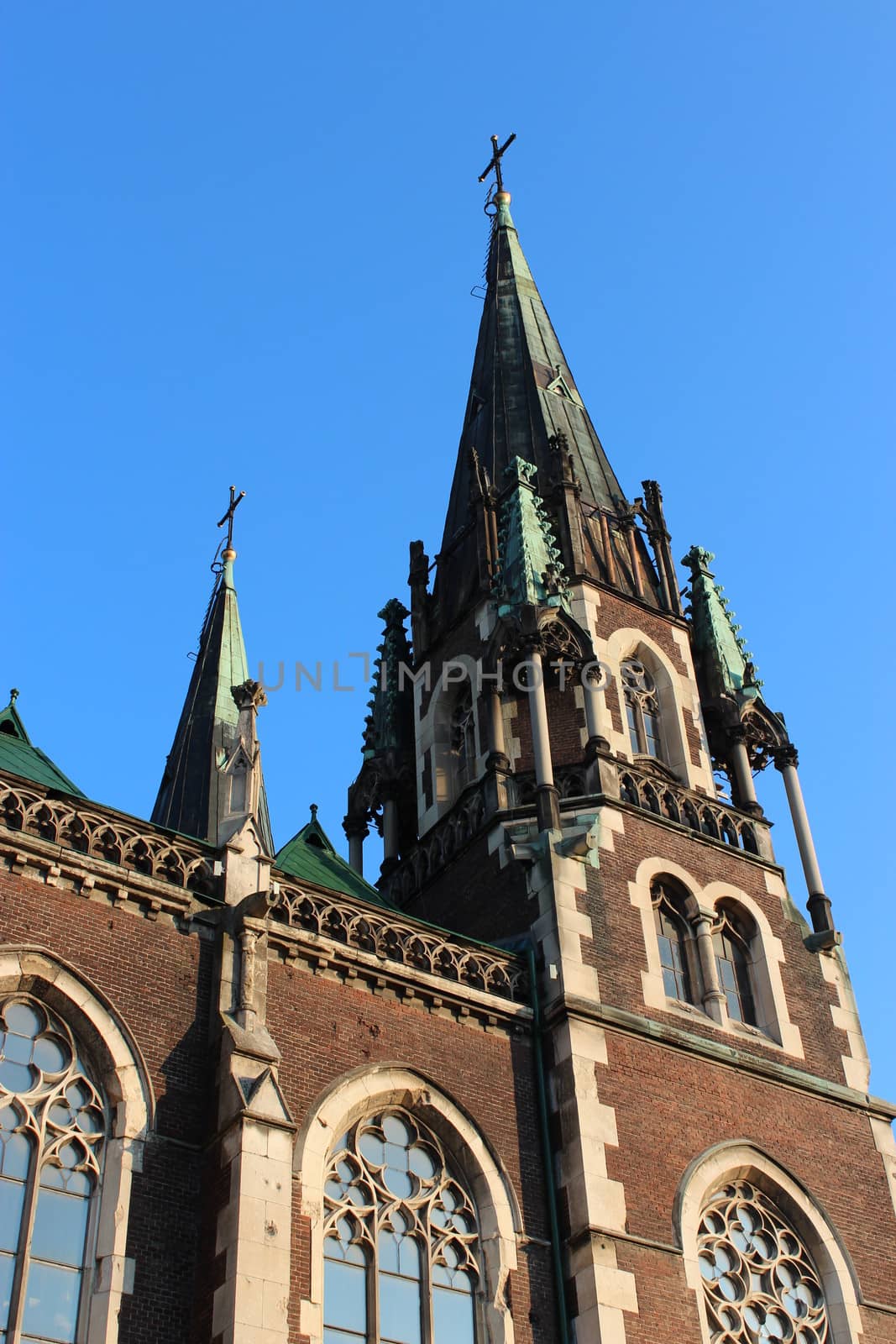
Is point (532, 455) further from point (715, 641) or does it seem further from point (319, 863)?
point (319, 863)

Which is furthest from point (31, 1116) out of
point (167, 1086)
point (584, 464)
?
point (584, 464)

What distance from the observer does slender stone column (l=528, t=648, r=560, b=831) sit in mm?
24109

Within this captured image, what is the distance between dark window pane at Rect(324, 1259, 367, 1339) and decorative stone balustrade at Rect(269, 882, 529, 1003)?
12.6 ft

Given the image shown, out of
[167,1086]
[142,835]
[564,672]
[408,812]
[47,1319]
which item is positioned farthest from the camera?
[408,812]

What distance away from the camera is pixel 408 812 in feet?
97.7

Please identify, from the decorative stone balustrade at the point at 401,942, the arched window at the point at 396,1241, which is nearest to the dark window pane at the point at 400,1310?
the arched window at the point at 396,1241

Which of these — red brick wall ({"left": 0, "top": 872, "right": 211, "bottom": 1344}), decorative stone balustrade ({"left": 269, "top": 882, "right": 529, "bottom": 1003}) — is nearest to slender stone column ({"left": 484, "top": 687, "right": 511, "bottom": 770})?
decorative stone balustrade ({"left": 269, "top": 882, "right": 529, "bottom": 1003})

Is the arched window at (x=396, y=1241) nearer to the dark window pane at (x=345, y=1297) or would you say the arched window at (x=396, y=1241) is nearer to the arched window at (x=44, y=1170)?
the dark window pane at (x=345, y=1297)

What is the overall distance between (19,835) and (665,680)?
1297cm

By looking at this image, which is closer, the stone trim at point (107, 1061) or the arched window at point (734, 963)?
the stone trim at point (107, 1061)

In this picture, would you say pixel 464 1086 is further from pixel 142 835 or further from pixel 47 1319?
pixel 47 1319

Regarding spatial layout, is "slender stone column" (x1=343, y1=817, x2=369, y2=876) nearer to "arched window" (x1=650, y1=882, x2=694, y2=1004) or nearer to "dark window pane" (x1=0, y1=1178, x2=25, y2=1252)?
"arched window" (x1=650, y1=882, x2=694, y2=1004)

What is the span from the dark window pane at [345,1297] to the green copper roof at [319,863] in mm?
5983

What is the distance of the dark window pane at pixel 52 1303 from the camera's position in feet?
51.6
